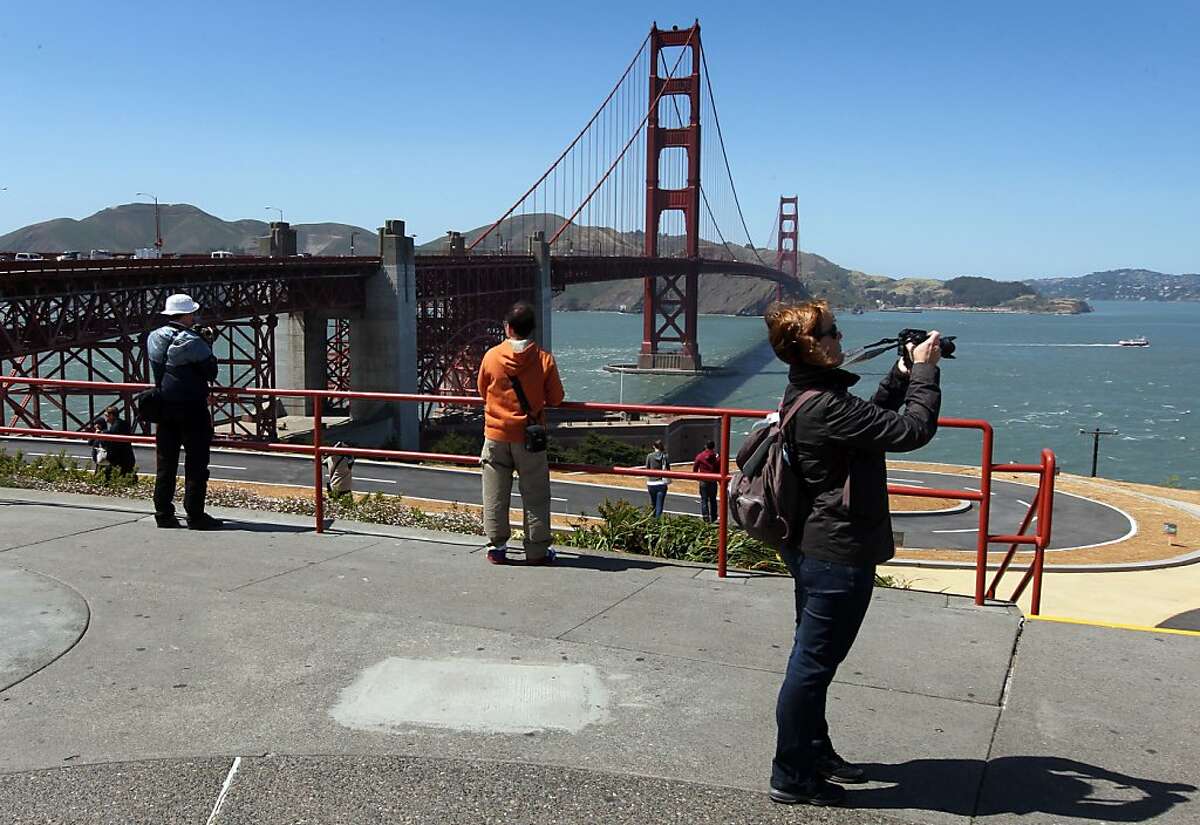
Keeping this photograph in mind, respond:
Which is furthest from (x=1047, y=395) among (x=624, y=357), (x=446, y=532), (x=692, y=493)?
(x=446, y=532)

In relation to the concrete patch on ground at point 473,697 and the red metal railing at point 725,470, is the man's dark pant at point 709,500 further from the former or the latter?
the concrete patch on ground at point 473,697

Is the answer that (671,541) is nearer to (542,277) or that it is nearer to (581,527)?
(581,527)

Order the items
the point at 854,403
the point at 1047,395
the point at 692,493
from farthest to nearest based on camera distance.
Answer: the point at 1047,395 < the point at 692,493 < the point at 854,403

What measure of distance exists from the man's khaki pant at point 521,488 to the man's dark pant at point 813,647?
118 inches

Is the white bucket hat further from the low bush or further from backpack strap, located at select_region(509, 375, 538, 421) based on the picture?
backpack strap, located at select_region(509, 375, 538, 421)

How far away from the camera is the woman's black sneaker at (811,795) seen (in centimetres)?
360

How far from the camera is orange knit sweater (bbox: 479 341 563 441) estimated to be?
6270 mm

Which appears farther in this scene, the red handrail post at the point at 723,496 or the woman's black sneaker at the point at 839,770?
the red handrail post at the point at 723,496

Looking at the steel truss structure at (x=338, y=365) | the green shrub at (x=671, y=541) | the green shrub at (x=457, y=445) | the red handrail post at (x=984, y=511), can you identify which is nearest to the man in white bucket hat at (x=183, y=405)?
the green shrub at (x=671, y=541)

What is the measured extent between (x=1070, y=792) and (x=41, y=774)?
3.22m

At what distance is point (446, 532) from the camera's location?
7.64 metres

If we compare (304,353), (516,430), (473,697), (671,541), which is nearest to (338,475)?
(671,541)

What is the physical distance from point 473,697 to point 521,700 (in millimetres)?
185

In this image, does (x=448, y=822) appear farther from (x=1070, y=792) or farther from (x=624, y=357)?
(x=624, y=357)
